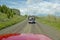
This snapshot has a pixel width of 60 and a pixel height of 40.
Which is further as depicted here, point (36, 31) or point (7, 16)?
point (7, 16)

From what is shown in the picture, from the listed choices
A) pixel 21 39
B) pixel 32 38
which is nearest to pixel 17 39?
pixel 21 39

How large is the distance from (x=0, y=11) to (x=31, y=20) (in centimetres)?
5356

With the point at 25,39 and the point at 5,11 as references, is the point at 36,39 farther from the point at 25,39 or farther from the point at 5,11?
the point at 5,11

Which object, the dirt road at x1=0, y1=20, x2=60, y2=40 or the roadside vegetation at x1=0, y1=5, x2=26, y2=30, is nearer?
the dirt road at x1=0, y1=20, x2=60, y2=40

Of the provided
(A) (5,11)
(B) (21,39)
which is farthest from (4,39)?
(A) (5,11)

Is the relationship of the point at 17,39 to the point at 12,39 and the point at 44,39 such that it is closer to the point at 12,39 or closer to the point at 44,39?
the point at 12,39

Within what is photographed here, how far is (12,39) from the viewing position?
3.52 metres

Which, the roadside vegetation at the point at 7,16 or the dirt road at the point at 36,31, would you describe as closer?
the dirt road at the point at 36,31

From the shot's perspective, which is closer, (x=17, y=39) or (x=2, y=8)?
(x=17, y=39)

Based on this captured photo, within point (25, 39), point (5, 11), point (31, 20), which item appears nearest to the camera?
point (25, 39)

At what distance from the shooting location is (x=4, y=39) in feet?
11.9

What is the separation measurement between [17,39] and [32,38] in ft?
0.96

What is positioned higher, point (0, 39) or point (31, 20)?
point (0, 39)

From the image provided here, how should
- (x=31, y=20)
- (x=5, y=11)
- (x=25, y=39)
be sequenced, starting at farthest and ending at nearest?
(x=5, y=11) → (x=31, y=20) → (x=25, y=39)
